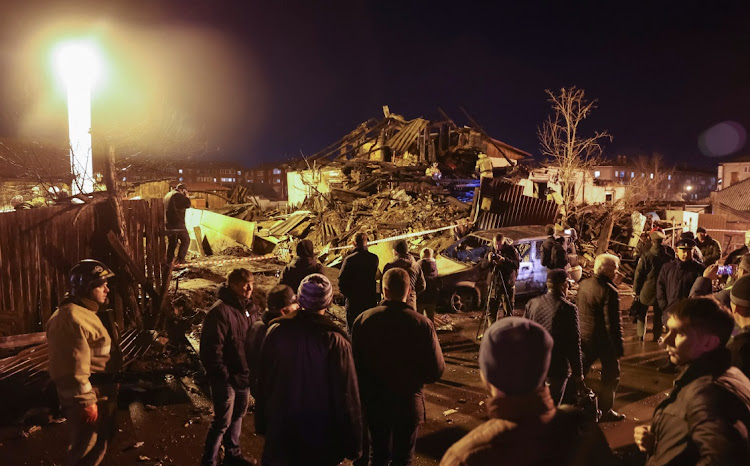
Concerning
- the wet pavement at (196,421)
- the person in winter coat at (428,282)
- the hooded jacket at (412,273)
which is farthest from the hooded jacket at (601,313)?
the person in winter coat at (428,282)

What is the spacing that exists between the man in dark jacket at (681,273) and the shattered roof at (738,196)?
40399mm

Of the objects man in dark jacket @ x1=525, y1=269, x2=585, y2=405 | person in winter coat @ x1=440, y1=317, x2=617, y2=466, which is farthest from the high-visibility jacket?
man in dark jacket @ x1=525, y1=269, x2=585, y2=405

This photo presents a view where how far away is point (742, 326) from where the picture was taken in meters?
3.31

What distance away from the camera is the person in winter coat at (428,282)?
8.41 meters

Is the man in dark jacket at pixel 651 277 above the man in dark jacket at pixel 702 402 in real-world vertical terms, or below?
below

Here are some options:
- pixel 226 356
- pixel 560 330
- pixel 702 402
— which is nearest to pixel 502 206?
pixel 560 330

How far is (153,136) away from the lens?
1098 cm

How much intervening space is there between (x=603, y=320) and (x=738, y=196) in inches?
1809

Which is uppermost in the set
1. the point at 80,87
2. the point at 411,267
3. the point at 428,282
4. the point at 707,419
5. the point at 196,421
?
the point at 80,87

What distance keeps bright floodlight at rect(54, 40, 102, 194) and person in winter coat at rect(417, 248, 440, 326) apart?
249 inches

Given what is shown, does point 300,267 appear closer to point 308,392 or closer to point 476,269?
point 308,392

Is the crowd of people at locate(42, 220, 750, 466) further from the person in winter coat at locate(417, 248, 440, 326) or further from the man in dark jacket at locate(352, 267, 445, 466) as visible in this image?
the person in winter coat at locate(417, 248, 440, 326)

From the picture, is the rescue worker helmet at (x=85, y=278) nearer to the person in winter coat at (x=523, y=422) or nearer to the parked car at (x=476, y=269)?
the person in winter coat at (x=523, y=422)

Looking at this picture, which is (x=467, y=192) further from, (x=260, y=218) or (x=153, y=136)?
(x=153, y=136)
